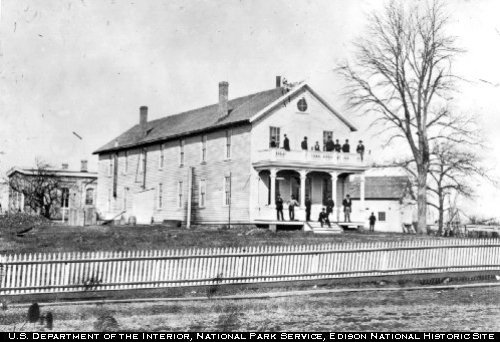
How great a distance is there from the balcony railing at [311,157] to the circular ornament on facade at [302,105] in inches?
124

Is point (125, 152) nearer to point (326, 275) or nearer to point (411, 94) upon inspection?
point (411, 94)

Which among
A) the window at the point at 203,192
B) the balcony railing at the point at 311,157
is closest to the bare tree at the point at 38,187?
the window at the point at 203,192

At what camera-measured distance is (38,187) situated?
65875 mm

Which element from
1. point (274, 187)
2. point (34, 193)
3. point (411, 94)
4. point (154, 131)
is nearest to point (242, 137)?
point (274, 187)

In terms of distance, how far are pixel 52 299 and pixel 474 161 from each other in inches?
1267

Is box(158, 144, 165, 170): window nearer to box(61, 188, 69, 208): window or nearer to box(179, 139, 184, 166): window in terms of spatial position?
box(179, 139, 184, 166): window

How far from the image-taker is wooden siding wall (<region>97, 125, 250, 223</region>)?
36.9m

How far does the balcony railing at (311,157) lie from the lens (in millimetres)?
35094

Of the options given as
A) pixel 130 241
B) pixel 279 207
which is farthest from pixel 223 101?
pixel 130 241

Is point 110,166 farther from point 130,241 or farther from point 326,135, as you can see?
point 130,241

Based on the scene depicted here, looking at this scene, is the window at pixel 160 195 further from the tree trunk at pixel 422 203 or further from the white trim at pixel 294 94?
the tree trunk at pixel 422 203

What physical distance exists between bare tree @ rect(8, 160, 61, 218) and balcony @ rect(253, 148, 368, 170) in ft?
119

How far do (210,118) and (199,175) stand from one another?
3.74m
